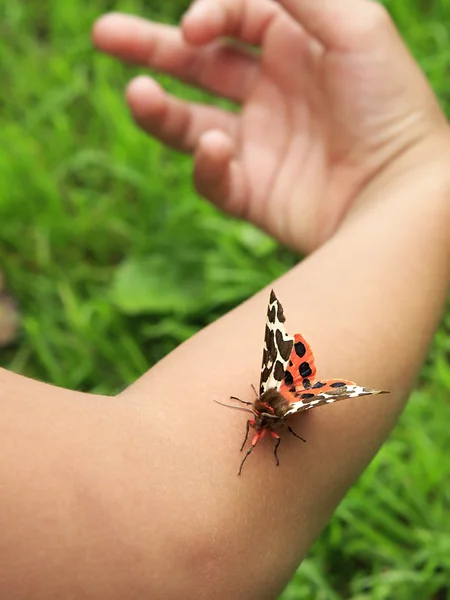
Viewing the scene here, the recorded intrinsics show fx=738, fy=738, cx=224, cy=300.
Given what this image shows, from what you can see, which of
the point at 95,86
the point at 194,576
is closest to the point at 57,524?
the point at 194,576

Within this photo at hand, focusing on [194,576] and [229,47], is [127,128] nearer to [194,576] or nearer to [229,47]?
[229,47]

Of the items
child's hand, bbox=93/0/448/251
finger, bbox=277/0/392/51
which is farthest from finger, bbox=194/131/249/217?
finger, bbox=277/0/392/51

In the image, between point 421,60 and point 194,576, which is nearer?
point 194,576

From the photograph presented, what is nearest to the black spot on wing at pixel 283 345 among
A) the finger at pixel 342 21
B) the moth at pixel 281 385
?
the moth at pixel 281 385

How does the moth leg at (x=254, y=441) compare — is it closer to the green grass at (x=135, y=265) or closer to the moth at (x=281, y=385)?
the moth at (x=281, y=385)

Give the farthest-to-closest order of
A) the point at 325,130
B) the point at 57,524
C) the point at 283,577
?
the point at 325,130 < the point at 283,577 < the point at 57,524

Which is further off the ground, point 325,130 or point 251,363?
point 325,130

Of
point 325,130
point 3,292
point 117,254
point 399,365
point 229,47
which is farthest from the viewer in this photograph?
point 117,254
